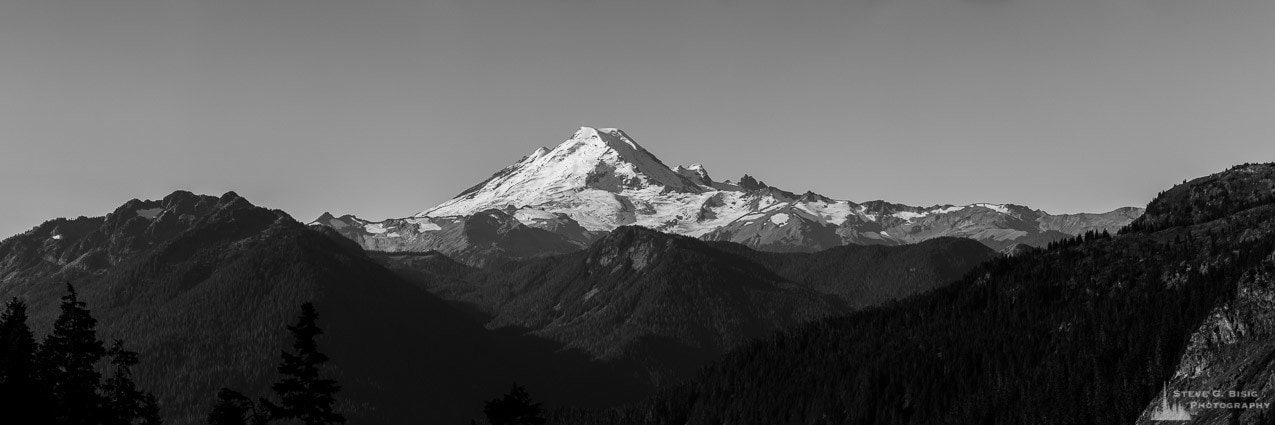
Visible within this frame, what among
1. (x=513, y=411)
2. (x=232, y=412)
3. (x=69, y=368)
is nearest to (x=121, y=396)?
(x=69, y=368)

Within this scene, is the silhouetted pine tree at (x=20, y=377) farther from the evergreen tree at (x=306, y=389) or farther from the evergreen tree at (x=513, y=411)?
the evergreen tree at (x=513, y=411)

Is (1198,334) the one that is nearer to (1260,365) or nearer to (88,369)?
(1260,365)

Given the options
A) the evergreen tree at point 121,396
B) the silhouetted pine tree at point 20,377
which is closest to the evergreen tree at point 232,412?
the evergreen tree at point 121,396

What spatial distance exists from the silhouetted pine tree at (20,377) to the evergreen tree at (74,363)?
113 cm

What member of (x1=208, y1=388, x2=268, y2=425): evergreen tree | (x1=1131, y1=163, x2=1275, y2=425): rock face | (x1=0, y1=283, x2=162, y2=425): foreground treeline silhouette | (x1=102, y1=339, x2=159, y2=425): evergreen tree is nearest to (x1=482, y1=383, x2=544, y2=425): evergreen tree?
(x1=208, y1=388, x2=268, y2=425): evergreen tree

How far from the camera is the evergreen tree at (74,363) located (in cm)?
7100

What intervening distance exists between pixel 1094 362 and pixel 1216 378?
31033 mm

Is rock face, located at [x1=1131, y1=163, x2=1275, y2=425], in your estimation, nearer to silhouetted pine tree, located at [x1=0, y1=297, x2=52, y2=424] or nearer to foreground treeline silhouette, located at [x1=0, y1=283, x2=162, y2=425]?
foreground treeline silhouette, located at [x1=0, y1=283, x2=162, y2=425]

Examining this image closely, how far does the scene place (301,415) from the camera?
6606cm

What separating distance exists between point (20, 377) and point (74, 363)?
8.44 meters

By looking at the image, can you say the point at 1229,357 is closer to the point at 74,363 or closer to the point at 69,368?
the point at 74,363

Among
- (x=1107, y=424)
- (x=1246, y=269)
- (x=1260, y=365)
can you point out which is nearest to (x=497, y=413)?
(x=1260, y=365)

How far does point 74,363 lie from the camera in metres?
72.7

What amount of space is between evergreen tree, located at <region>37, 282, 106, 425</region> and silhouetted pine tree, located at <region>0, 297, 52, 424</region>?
1.13 meters
